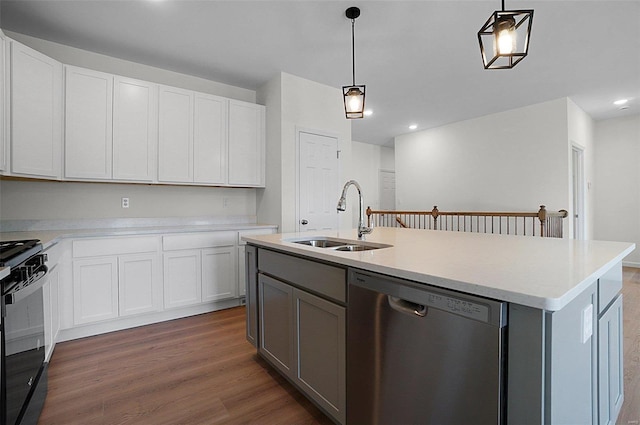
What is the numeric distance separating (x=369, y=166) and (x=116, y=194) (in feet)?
18.8

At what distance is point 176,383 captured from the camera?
203 cm

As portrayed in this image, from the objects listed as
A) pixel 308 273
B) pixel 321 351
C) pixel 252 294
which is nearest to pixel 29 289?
pixel 252 294

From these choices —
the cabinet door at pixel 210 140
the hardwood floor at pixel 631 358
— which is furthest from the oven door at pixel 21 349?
the hardwood floor at pixel 631 358

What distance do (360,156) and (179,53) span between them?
16.5 ft

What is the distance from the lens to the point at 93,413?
1741 mm

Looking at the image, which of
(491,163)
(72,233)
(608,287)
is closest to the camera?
(608,287)

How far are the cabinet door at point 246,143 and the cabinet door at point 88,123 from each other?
1217mm

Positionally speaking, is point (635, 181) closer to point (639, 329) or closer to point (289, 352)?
point (639, 329)

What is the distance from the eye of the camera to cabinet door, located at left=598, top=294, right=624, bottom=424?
130 centimetres

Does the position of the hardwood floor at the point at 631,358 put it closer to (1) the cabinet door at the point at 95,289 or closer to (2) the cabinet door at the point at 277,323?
(2) the cabinet door at the point at 277,323

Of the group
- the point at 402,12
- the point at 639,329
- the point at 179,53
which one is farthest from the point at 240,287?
the point at 639,329

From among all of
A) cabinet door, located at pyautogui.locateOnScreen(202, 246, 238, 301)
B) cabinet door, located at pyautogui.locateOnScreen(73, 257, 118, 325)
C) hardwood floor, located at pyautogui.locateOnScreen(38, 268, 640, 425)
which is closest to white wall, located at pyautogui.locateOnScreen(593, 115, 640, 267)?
hardwood floor, located at pyautogui.locateOnScreen(38, 268, 640, 425)

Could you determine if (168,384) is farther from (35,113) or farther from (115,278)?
(35,113)

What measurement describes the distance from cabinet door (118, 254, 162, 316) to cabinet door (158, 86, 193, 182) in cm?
90
